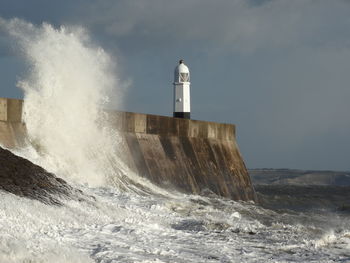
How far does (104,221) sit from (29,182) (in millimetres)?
965

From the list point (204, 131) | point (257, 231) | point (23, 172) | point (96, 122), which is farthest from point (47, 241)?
point (204, 131)

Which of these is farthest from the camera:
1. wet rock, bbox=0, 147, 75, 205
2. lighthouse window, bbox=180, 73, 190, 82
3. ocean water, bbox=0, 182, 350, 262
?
lighthouse window, bbox=180, 73, 190, 82

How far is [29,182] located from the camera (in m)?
6.92

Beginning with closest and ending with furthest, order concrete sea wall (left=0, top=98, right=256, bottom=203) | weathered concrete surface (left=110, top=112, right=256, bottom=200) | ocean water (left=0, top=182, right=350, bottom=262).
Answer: ocean water (left=0, top=182, right=350, bottom=262) → concrete sea wall (left=0, top=98, right=256, bottom=203) → weathered concrete surface (left=110, top=112, right=256, bottom=200)

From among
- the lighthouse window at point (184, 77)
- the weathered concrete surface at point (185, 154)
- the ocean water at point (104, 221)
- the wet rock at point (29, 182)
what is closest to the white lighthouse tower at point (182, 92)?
the lighthouse window at point (184, 77)

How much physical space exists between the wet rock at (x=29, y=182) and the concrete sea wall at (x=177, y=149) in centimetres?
163

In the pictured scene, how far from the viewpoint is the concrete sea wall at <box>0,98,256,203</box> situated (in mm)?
9812

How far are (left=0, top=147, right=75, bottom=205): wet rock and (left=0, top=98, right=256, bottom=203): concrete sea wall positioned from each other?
5.36 feet

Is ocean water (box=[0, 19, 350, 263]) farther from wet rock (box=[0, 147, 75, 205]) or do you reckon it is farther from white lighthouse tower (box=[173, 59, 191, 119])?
white lighthouse tower (box=[173, 59, 191, 119])

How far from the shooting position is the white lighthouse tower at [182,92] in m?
18.1

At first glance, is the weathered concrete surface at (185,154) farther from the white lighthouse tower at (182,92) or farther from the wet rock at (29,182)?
the wet rock at (29,182)

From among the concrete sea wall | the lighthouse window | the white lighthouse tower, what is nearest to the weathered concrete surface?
the concrete sea wall

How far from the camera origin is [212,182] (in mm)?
14727

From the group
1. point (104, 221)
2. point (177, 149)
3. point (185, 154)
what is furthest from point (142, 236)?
point (185, 154)
